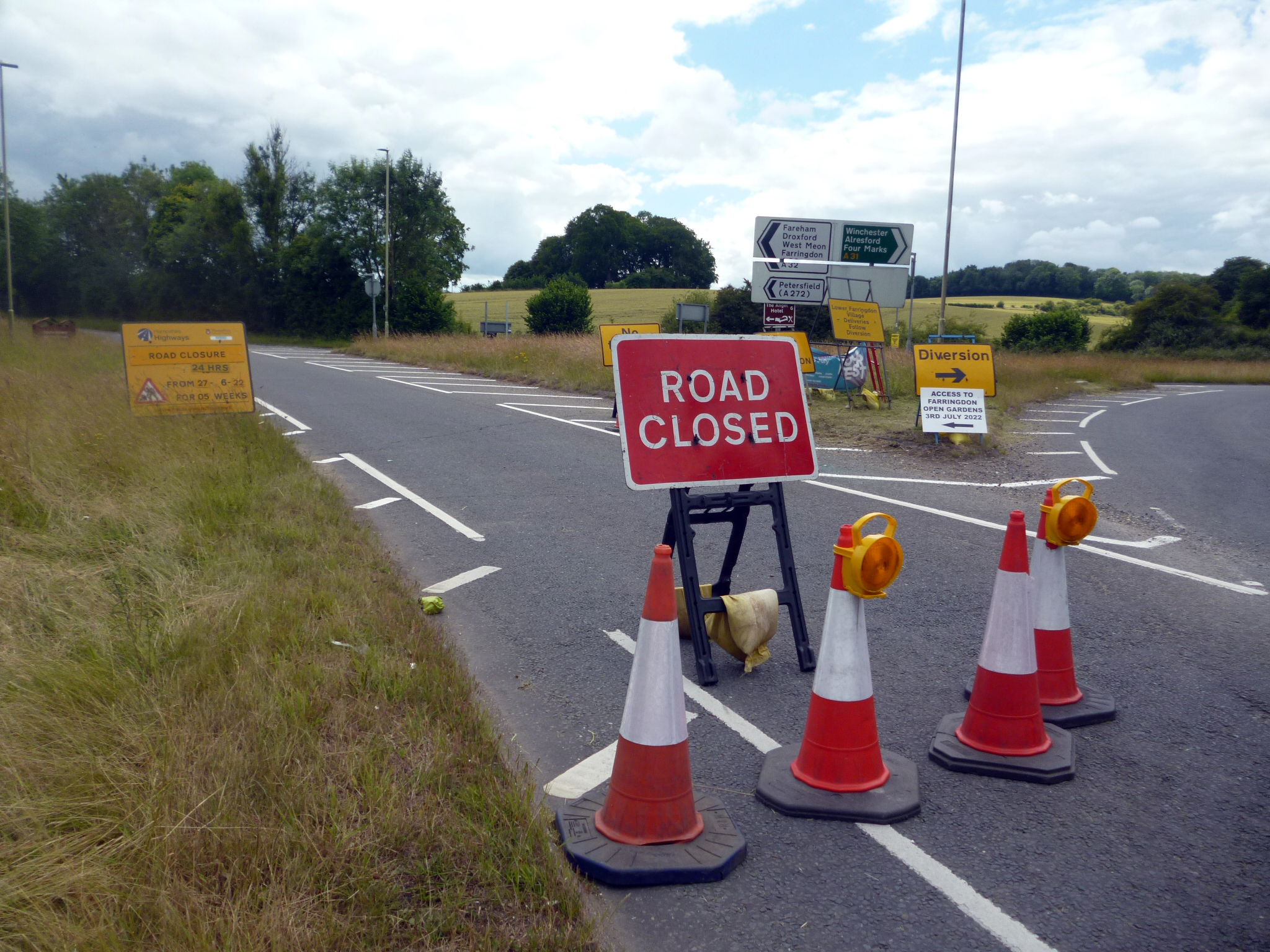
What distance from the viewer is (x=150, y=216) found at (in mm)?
73688

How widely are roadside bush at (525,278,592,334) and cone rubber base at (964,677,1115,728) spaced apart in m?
43.9

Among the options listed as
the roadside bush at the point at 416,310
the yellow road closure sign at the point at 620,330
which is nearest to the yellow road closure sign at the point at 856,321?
the yellow road closure sign at the point at 620,330

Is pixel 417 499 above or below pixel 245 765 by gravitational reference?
below

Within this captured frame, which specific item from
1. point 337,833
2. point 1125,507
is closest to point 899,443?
point 1125,507

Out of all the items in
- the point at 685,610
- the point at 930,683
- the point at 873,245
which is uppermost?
the point at 873,245

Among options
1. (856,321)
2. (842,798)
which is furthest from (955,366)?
(842,798)

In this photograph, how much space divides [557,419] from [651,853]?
38.0 ft

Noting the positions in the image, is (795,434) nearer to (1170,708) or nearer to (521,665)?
(521,665)

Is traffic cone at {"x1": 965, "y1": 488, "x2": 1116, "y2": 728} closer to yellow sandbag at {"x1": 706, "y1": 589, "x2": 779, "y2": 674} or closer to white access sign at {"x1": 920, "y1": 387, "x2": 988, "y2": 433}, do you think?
yellow sandbag at {"x1": 706, "y1": 589, "x2": 779, "y2": 674}

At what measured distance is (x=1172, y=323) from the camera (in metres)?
54.5

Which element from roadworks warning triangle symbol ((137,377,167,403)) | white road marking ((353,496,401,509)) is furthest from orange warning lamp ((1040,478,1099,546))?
roadworks warning triangle symbol ((137,377,167,403))

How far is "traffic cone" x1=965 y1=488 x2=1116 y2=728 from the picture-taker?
3.88 metres

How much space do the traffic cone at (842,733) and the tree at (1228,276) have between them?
79846 millimetres

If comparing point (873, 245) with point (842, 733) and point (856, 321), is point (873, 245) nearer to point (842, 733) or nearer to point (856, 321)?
point (856, 321)
